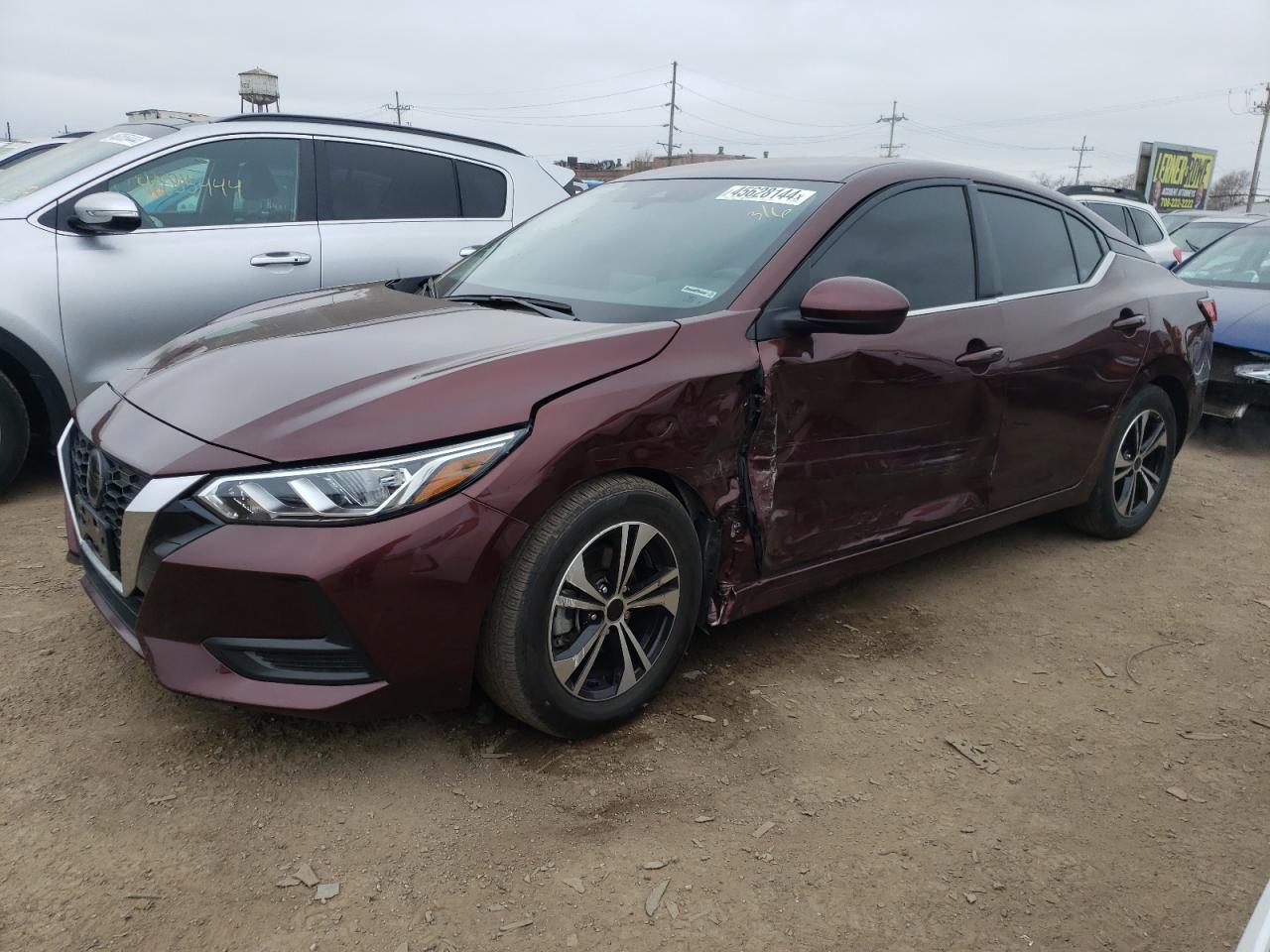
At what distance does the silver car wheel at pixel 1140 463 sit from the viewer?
14.4 ft

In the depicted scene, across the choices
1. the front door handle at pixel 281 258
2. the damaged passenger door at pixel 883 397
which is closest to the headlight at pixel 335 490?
the damaged passenger door at pixel 883 397

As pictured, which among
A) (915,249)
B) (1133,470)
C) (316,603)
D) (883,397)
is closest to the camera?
(316,603)

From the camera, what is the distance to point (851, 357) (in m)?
2.99

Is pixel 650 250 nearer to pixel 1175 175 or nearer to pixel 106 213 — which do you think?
pixel 106 213

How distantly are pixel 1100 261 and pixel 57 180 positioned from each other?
462 cm

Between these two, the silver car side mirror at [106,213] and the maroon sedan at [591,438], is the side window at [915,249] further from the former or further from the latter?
the silver car side mirror at [106,213]

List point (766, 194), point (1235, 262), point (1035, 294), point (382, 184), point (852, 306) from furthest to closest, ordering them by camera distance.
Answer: point (1235, 262) → point (382, 184) → point (1035, 294) → point (766, 194) → point (852, 306)

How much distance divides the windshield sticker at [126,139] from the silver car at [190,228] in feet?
0.05

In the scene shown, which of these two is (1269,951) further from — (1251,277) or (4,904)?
(1251,277)

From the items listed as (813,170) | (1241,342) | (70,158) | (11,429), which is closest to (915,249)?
(813,170)

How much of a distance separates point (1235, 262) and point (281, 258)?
22.6ft

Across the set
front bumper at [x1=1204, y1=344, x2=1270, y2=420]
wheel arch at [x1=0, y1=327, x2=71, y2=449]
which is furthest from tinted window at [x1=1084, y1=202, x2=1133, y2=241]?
wheel arch at [x1=0, y1=327, x2=71, y2=449]

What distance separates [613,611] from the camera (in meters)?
2.55

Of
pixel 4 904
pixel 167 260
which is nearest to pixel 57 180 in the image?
pixel 167 260
